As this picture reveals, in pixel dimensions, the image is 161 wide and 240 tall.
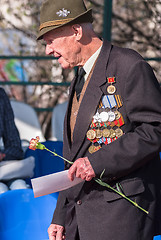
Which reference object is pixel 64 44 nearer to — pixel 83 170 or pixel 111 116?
pixel 111 116

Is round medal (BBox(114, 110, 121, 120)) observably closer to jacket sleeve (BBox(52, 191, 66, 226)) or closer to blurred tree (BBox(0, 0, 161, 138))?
jacket sleeve (BBox(52, 191, 66, 226))

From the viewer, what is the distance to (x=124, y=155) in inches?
49.2

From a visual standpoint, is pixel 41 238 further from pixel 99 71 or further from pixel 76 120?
pixel 99 71

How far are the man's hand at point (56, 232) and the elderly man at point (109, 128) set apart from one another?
175 mm

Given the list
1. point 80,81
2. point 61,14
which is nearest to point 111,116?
point 80,81

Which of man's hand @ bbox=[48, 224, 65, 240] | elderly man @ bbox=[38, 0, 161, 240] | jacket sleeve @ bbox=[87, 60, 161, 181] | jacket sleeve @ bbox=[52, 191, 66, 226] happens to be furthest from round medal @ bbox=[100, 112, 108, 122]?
man's hand @ bbox=[48, 224, 65, 240]

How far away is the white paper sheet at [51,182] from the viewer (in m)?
1.29

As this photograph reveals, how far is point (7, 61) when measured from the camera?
19.4ft

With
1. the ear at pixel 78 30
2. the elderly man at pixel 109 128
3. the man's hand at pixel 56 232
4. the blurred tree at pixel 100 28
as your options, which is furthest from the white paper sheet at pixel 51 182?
the blurred tree at pixel 100 28

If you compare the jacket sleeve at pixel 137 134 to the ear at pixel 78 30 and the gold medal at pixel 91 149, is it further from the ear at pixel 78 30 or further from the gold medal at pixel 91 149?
the ear at pixel 78 30

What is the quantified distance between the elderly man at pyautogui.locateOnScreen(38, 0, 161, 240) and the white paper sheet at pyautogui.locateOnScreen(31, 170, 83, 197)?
1.7 inches

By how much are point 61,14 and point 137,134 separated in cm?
55

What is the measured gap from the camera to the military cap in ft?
4.55

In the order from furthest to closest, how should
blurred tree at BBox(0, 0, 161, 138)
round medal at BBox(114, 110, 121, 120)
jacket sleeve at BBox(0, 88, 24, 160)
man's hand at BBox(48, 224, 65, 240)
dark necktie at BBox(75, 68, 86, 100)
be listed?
blurred tree at BBox(0, 0, 161, 138) < jacket sleeve at BBox(0, 88, 24, 160) < man's hand at BBox(48, 224, 65, 240) < dark necktie at BBox(75, 68, 86, 100) < round medal at BBox(114, 110, 121, 120)
